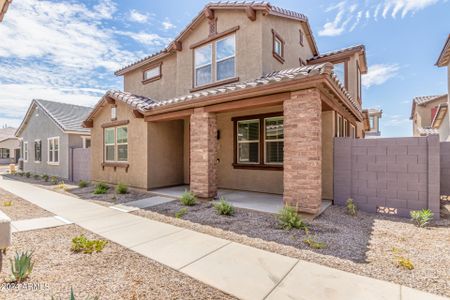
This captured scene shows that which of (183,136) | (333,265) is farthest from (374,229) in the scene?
(183,136)

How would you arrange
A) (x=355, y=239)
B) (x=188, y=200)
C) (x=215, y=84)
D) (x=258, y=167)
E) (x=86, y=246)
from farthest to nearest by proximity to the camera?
(x=215, y=84), (x=258, y=167), (x=188, y=200), (x=355, y=239), (x=86, y=246)

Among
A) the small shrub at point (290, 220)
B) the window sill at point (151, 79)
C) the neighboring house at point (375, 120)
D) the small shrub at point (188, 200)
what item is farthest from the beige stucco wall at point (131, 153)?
the neighboring house at point (375, 120)

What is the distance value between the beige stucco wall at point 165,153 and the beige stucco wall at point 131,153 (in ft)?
0.96

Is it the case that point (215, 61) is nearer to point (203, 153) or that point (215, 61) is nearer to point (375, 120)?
point (203, 153)

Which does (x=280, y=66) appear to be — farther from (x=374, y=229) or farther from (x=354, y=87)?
(x=374, y=229)

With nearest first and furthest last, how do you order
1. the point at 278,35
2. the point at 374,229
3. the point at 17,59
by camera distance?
the point at 374,229
the point at 278,35
the point at 17,59

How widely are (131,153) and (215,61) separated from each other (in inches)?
226

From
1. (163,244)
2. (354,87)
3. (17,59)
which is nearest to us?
A: (163,244)

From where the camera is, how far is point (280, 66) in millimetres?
10203

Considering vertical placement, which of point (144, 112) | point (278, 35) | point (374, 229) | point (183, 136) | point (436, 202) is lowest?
point (374, 229)

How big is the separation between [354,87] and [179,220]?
10483mm

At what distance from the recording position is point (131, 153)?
11.0 m

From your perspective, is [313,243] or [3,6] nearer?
[3,6]

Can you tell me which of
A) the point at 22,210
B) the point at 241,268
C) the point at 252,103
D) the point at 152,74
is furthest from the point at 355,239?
the point at 152,74
